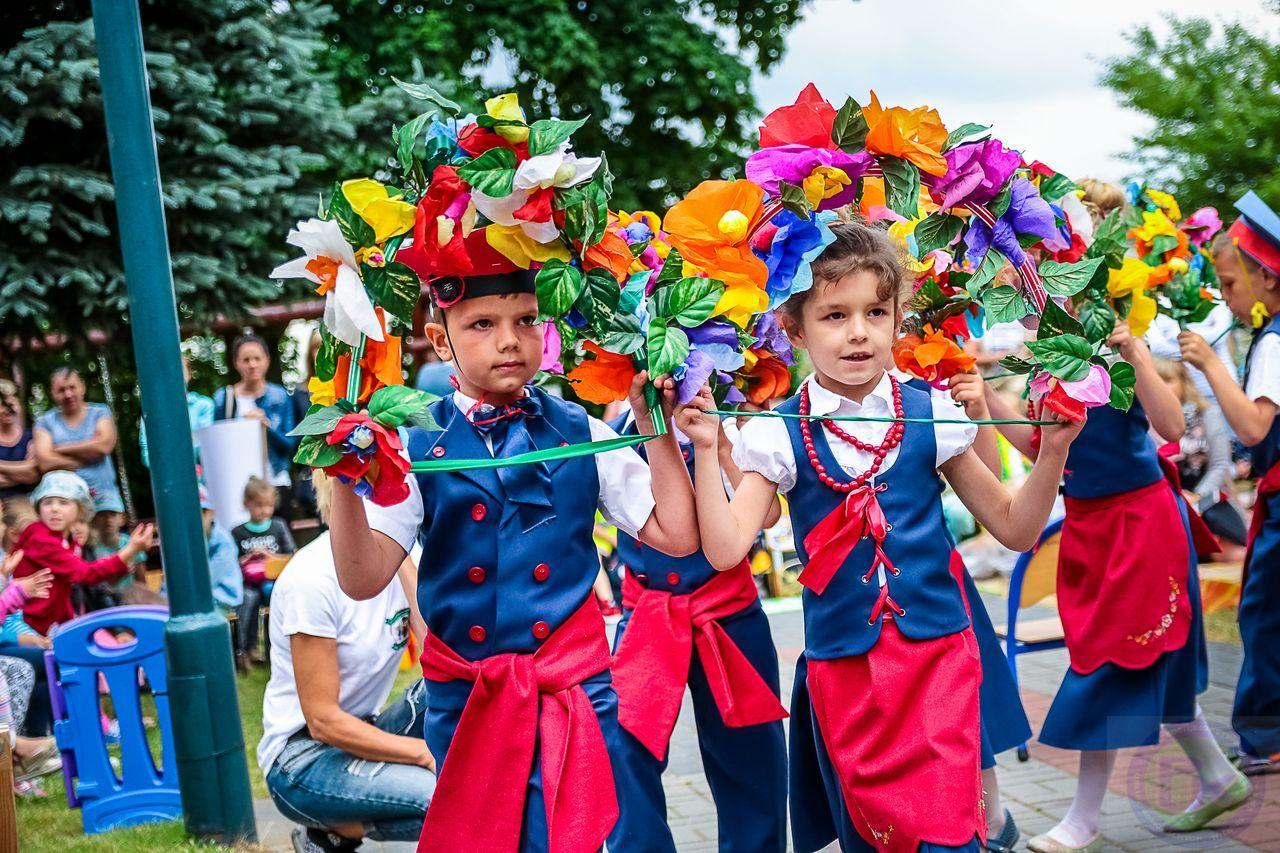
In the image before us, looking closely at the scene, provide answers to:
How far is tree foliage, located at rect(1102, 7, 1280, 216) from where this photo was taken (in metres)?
15.1

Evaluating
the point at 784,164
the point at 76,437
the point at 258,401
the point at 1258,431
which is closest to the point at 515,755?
the point at 784,164

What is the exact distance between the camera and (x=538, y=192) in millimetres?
2471

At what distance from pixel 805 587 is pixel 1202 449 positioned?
22.2ft

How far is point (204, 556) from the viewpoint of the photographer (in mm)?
4836

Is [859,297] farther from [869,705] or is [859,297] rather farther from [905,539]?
[869,705]

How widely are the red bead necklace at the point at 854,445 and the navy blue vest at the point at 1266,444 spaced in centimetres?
217

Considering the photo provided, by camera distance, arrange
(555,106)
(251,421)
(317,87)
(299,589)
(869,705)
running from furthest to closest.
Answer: (555,106) < (317,87) < (251,421) < (299,589) < (869,705)

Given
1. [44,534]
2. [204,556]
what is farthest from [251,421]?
[204,556]

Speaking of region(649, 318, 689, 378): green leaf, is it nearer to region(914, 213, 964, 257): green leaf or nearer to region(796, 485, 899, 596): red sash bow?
region(796, 485, 899, 596): red sash bow

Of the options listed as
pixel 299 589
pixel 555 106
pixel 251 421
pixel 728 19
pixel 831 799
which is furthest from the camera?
pixel 728 19

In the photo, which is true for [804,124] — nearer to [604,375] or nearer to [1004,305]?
[1004,305]

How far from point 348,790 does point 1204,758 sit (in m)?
3.01

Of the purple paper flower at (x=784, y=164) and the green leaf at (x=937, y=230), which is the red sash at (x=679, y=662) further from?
the purple paper flower at (x=784, y=164)

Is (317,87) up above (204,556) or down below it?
above
